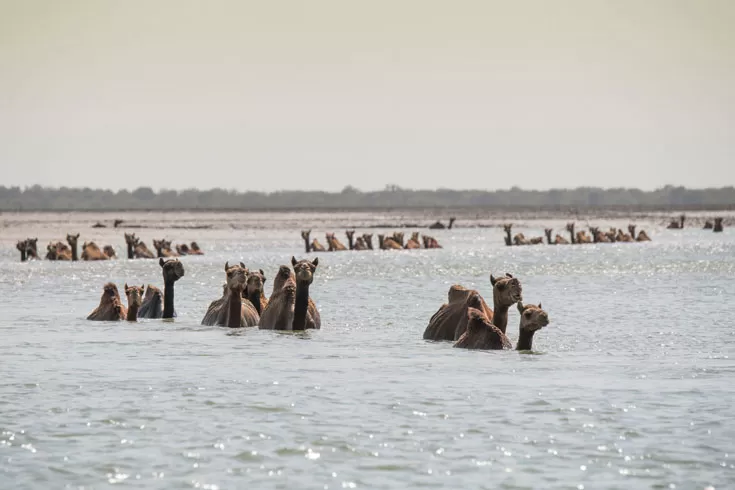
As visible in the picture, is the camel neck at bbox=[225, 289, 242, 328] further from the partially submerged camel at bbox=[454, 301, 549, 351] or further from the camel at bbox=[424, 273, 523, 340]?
the partially submerged camel at bbox=[454, 301, 549, 351]

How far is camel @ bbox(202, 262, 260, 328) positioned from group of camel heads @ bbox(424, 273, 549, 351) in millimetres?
3658

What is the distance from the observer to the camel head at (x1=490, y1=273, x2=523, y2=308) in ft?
61.5

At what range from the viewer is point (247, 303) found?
23.8 metres

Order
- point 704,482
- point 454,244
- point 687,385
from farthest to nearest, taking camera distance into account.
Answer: point 454,244 → point 687,385 → point 704,482

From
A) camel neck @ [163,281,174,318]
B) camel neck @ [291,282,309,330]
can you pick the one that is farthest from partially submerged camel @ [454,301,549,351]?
camel neck @ [163,281,174,318]

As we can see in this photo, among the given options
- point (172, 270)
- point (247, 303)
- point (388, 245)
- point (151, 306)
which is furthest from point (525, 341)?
point (388, 245)

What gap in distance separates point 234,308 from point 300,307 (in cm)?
150

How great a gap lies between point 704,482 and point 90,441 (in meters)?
5.61

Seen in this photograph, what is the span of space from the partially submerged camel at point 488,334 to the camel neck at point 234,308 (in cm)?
485

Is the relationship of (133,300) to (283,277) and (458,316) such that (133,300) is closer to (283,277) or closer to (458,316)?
(283,277)

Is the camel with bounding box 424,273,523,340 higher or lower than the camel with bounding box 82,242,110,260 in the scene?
higher

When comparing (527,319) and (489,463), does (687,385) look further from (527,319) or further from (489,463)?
(489,463)

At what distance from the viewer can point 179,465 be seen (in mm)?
11328

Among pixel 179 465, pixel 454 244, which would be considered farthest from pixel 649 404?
pixel 454 244
